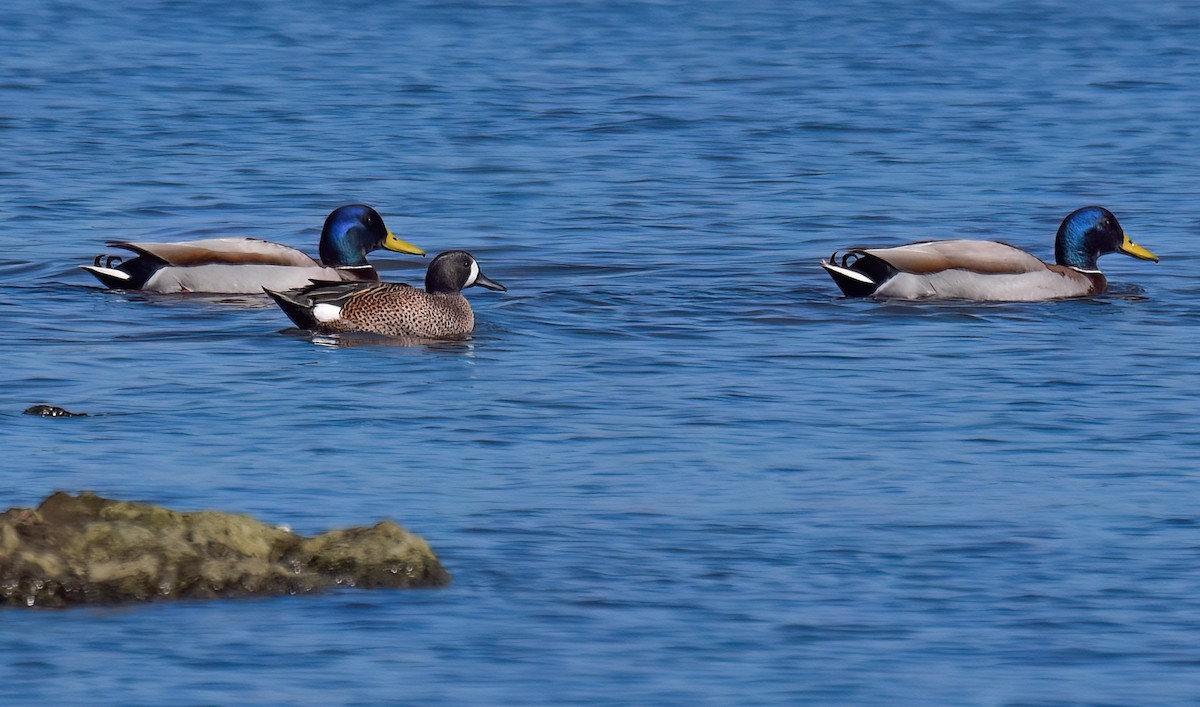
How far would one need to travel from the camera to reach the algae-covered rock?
8.07 m

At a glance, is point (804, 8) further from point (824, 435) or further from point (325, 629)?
Result: point (325, 629)

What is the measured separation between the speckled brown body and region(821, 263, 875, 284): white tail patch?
8.76ft

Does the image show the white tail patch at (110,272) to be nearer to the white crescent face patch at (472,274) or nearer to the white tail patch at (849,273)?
the white crescent face patch at (472,274)

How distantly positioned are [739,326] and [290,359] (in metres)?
2.96

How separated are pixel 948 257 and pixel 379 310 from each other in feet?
13.4

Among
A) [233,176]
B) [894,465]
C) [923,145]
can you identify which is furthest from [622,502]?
[923,145]

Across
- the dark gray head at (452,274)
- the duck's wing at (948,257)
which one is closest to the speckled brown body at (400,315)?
the dark gray head at (452,274)

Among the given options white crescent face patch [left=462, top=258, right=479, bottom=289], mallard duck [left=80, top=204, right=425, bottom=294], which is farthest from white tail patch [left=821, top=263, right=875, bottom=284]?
mallard duck [left=80, top=204, right=425, bottom=294]

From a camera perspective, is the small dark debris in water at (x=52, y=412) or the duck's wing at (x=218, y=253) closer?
the small dark debris in water at (x=52, y=412)

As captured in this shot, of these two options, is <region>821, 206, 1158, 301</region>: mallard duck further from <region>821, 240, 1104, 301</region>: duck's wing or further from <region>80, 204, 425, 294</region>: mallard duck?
<region>80, 204, 425, 294</region>: mallard duck

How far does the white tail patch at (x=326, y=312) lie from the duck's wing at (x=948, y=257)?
148 inches

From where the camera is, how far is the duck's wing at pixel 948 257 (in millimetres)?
15977

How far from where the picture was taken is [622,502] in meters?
9.72

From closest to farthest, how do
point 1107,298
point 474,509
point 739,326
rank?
point 474,509 → point 739,326 → point 1107,298
